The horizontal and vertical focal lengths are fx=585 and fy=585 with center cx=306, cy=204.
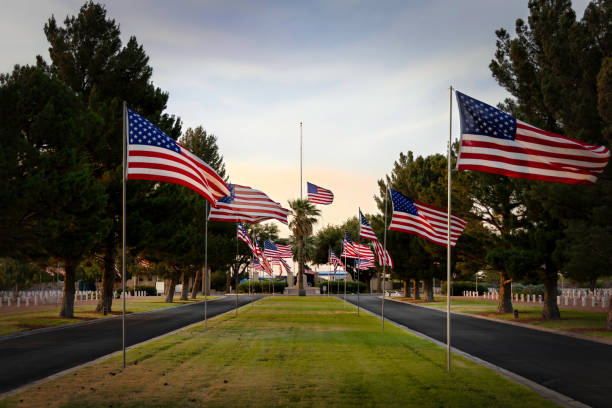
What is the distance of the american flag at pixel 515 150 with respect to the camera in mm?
12385

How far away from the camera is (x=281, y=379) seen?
1187 centimetres

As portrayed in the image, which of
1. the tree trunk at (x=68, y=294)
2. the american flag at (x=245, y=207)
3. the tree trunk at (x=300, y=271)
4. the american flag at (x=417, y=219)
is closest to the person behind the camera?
the american flag at (x=417, y=219)

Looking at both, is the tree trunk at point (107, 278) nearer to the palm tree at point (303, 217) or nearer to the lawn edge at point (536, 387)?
the lawn edge at point (536, 387)

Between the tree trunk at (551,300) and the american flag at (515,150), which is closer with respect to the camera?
the american flag at (515,150)

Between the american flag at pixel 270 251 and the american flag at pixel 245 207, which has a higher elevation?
the american flag at pixel 245 207

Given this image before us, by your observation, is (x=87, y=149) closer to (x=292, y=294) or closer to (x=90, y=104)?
(x=90, y=104)

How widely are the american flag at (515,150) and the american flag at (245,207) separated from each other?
14.6 m

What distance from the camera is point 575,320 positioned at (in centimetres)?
3142

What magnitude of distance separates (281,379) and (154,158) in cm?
571

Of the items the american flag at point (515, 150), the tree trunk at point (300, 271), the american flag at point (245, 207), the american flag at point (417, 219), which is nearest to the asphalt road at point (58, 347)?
the american flag at point (245, 207)

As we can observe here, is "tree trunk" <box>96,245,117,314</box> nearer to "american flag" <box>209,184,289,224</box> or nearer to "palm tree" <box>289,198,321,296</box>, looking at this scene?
"american flag" <box>209,184,289,224</box>

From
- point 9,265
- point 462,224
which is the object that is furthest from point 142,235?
point 9,265

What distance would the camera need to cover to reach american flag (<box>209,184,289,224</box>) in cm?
2574

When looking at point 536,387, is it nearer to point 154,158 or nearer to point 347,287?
point 154,158
